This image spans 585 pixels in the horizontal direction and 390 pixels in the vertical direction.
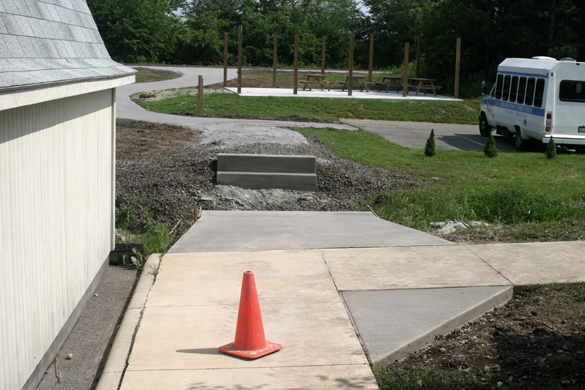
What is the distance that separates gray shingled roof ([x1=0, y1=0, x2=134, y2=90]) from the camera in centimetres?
416

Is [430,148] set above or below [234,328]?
above

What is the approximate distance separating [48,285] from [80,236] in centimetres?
112

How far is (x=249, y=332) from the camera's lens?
15.5 feet

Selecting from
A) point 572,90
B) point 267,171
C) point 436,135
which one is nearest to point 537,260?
point 267,171

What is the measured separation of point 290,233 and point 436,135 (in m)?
15.1

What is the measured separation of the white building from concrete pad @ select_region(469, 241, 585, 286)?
14.1 ft

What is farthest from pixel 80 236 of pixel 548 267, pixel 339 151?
Result: pixel 339 151

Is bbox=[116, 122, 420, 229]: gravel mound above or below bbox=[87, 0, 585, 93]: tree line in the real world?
below

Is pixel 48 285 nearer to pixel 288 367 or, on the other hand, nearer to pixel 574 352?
pixel 288 367

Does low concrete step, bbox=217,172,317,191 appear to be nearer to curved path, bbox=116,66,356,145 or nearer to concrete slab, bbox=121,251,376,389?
curved path, bbox=116,66,356,145

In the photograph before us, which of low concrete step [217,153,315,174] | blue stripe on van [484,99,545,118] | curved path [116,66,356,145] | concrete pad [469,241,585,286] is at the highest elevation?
blue stripe on van [484,99,545,118]

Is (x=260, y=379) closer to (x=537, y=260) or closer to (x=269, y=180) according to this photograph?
(x=537, y=260)

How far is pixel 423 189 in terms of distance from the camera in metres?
12.4

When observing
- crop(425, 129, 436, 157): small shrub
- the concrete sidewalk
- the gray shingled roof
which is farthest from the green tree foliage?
the gray shingled roof
